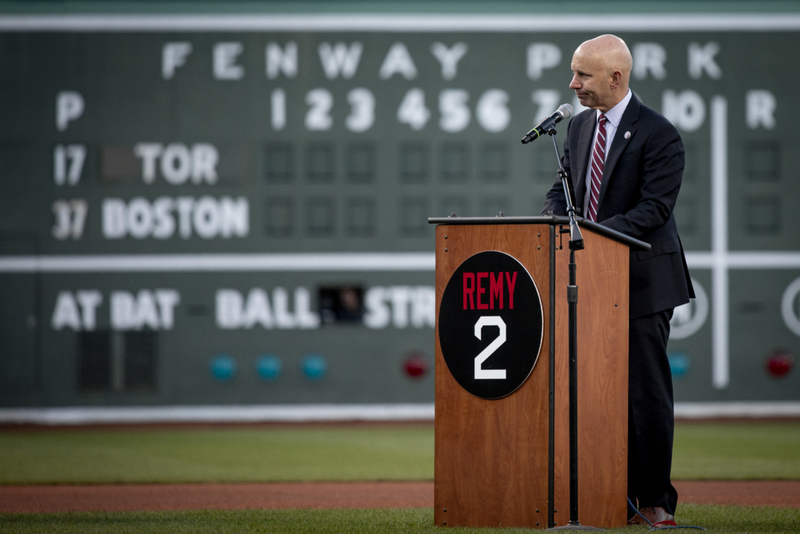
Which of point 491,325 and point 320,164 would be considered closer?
point 491,325

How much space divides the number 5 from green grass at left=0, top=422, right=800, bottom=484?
318 centimetres

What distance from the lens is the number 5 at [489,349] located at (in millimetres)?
3151

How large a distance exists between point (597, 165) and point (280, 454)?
4779 millimetres

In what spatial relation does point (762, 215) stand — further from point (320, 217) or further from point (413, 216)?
point (320, 217)

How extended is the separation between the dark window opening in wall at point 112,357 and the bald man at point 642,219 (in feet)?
23.7

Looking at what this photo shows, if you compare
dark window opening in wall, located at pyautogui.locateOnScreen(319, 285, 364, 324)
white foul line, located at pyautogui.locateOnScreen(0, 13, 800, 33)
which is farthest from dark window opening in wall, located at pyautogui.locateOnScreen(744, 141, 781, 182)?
dark window opening in wall, located at pyautogui.locateOnScreen(319, 285, 364, 324)

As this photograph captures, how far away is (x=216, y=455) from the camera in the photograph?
7629mm

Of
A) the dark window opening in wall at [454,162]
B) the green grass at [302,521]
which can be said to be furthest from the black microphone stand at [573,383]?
the dark window opening in wall at [454,162]

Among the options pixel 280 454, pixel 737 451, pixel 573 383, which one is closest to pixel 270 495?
pixel 280 454

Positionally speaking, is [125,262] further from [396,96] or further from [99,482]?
[99,482]

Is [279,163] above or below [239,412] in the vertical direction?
above

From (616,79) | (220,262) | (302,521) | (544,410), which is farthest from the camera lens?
(220,262)

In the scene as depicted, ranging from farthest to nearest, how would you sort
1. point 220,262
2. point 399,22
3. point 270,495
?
point 399,22
point 220,262
point 270,495

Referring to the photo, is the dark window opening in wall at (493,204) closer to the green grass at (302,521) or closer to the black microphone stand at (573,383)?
the green grass at (302,521)
